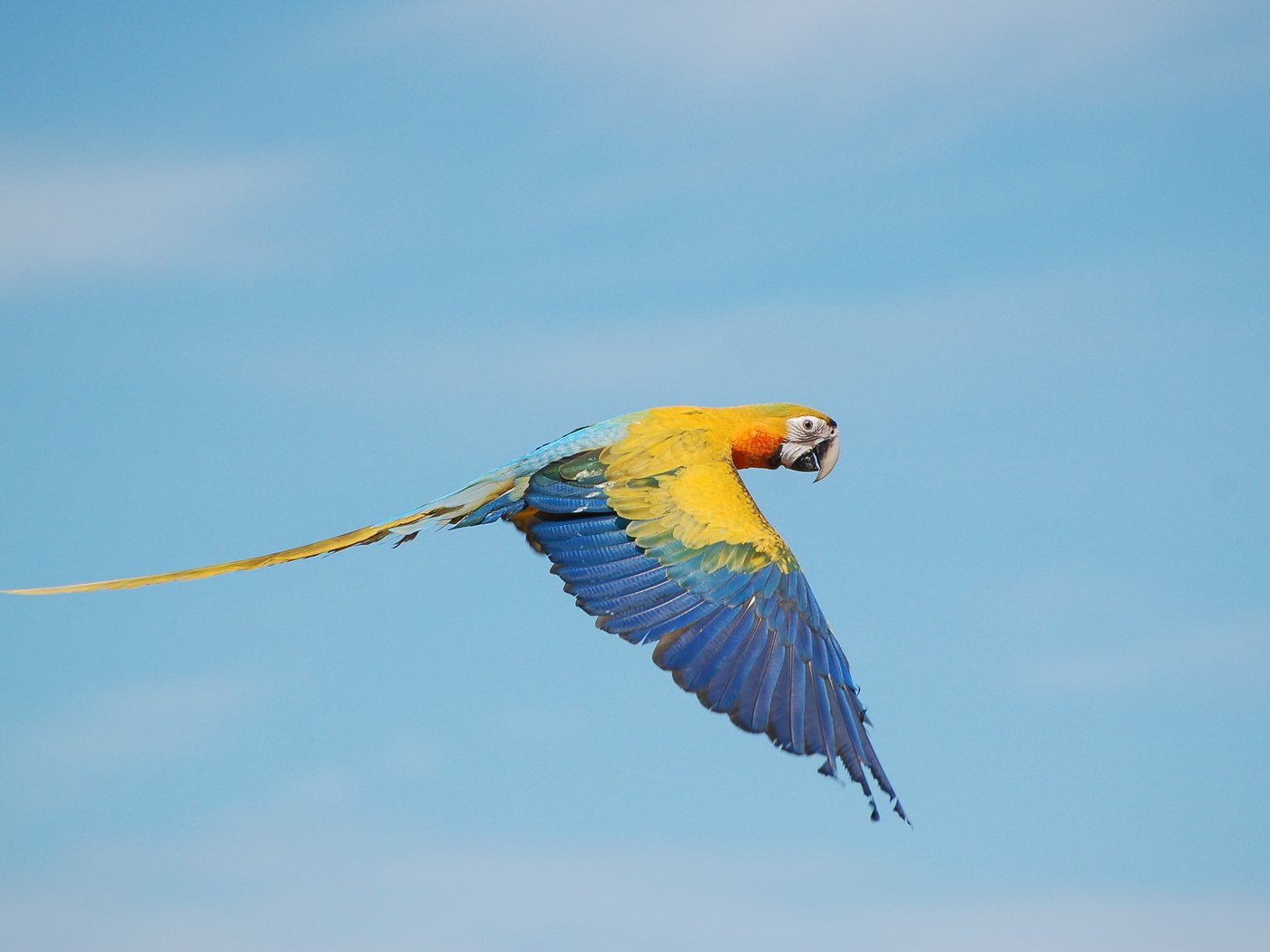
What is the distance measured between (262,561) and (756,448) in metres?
3.94

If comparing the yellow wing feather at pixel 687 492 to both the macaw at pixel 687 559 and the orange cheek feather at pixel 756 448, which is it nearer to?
the macaw at pixel 687 559

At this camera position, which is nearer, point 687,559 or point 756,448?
point 687,559

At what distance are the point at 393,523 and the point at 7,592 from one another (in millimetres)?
2661

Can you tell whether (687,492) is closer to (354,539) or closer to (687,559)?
(687,559)

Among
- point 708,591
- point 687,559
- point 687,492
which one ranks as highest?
point 687,492

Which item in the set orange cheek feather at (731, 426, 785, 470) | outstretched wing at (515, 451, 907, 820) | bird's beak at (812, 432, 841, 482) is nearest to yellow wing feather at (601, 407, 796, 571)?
outstretched wing at (515, 451, 907, 820)

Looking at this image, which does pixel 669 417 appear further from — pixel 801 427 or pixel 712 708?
pixel 712 708

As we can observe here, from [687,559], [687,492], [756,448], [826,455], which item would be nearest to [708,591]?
[687,559]

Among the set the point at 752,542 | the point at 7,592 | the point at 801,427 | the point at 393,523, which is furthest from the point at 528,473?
the point at 7,592

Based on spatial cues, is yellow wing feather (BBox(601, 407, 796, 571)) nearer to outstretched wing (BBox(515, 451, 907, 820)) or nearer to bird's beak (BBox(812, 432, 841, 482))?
outstretched wing (BBox(515, 451, 907, 820))

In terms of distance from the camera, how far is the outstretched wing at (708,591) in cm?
858

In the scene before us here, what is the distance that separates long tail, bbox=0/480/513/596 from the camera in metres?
9.96

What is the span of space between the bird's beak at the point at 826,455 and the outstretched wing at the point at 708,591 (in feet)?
5.84

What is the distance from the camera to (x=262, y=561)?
1007 centimetres
